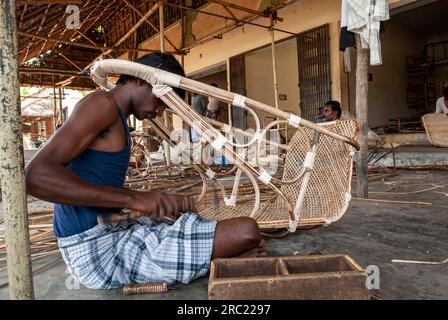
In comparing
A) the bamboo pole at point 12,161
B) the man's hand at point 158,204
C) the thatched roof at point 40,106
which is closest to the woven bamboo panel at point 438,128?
the man's hand at point 158,204

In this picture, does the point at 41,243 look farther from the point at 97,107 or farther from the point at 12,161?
the point at 12,161

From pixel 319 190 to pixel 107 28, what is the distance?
12.8 meters

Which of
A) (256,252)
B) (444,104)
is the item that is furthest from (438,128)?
(256,252)

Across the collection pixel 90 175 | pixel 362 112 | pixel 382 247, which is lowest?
pixel 382 247

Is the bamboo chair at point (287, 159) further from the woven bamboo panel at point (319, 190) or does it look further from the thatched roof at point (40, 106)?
the thatched roof at point (40, 106)

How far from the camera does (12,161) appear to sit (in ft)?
2.82

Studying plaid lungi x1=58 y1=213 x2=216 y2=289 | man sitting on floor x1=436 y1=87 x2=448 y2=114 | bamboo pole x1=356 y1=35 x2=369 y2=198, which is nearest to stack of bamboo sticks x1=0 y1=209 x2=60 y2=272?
plaid lungi x1=58 y1=213 x2=216 y2=289

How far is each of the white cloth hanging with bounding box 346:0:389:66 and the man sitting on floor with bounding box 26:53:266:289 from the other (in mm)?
2524

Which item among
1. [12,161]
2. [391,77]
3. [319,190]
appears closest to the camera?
[12,161]

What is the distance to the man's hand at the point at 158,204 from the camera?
4.22 ft

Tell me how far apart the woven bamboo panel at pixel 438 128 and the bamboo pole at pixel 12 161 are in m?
5.43

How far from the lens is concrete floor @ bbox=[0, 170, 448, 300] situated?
1.41m

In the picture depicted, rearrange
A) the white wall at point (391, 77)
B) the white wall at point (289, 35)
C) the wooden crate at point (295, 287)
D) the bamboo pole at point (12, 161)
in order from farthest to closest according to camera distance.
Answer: the white wall at point (391, 77)
the white wall at point (289, 35)
the wooden crate at point (295, 287)
the bamboo pole at point (12, 161)
